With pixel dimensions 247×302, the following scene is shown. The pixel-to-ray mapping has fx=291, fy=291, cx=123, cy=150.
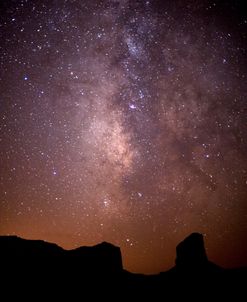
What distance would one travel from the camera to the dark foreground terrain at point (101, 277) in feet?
56.9

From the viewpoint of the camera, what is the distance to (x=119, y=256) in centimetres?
2341

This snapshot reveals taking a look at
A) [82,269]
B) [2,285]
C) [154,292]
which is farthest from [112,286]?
[2,285]

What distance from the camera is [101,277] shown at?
69.1 feet

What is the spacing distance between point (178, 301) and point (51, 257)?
395 inches

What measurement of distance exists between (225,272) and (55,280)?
15347mm

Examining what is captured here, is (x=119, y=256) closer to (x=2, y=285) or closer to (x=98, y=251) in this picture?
(x=98, y=251)

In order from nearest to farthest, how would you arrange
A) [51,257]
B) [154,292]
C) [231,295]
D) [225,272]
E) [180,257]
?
1. [51,257]
2. [231,295]
3. [154,292]
4. [225,272]
5. [180,257]

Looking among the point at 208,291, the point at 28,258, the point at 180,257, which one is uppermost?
the point at 28,258

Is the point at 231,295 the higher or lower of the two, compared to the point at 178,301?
higher

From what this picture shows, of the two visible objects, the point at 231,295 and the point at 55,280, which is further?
the point at 231,295

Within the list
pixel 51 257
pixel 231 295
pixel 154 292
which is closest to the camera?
pixel 51 257

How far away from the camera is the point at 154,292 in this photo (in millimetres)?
23172

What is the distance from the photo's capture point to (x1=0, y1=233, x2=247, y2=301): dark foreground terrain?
1734cm

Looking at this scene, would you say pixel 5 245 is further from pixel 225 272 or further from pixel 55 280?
pixel 225 272
